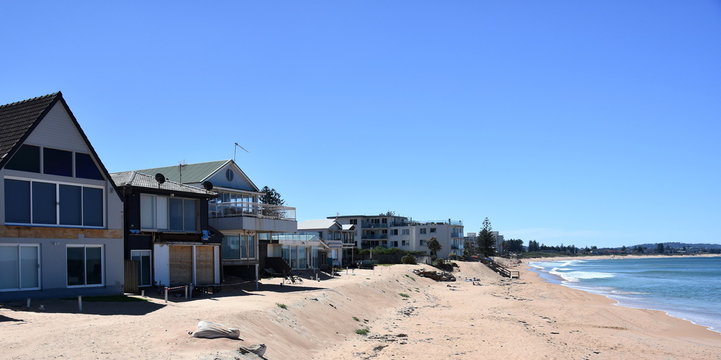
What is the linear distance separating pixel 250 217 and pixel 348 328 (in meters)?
12.5

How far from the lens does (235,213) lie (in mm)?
39969

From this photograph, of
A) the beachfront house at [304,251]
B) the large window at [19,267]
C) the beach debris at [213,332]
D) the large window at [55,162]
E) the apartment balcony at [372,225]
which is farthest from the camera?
the apartment balcony at [372,225]

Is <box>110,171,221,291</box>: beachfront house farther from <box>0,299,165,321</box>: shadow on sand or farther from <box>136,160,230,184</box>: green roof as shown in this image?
<box>136,160,230,184</box>: green roof

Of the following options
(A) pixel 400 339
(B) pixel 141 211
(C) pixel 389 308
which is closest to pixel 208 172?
(B) pixel 141 211

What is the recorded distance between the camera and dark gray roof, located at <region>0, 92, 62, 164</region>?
24.1 metres

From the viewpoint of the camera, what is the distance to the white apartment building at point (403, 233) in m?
105

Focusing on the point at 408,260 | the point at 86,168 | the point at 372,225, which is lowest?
the point at 408,260

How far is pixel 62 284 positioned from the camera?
997 inches

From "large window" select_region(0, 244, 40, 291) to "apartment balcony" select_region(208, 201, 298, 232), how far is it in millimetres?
14303

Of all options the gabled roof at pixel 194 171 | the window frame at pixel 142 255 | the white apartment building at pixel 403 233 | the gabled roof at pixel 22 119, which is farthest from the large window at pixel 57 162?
the white apartment building at pixel 403 233

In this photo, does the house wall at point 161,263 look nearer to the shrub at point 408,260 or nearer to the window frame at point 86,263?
the window frame at point 86,263

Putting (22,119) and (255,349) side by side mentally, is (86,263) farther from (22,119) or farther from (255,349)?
(255,349)

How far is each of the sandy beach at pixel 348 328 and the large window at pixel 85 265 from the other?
235 centimetres

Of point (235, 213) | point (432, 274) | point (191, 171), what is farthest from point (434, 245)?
point (235, 213)
